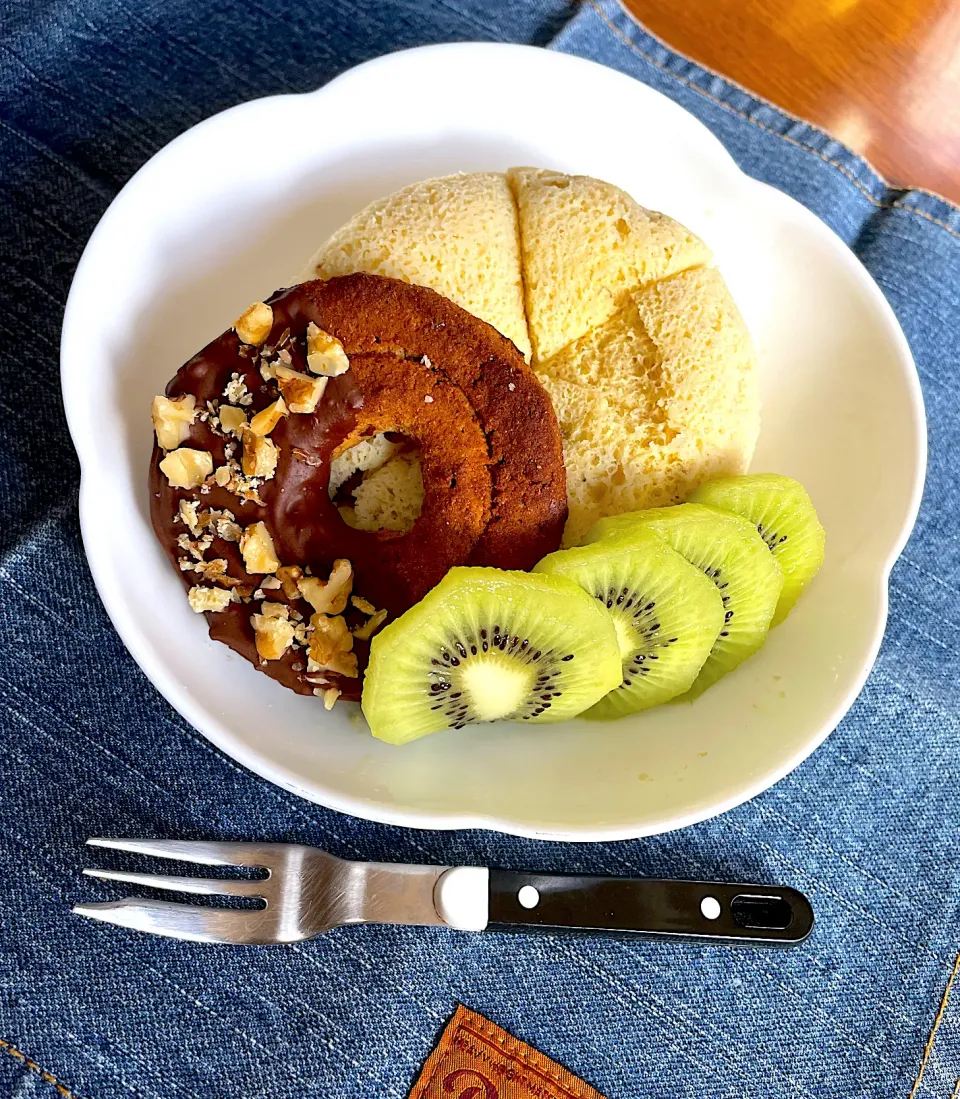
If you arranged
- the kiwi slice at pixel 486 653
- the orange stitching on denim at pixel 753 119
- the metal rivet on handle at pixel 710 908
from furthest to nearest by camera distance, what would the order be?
1. the orange stitching on denim at pixel 753 119
2. the metal rivet on handle at pixel 710 908
3. the kiwi slice at pixel 486 653

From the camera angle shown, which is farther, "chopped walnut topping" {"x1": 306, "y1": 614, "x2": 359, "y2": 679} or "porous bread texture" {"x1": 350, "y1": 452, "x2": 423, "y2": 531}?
"porous bread texture" {"x1": 350, "y1": 452, "x2": 423, "y2": 531}

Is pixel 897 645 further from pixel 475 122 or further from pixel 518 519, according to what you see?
pixel 475 122

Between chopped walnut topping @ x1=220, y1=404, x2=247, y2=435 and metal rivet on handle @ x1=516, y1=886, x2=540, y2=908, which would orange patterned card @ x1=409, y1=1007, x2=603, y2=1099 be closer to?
metal rivet on handle @ x1=516, y1=886, x2=540, y2=908

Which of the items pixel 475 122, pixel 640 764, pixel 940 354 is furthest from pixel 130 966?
pixel 940 354

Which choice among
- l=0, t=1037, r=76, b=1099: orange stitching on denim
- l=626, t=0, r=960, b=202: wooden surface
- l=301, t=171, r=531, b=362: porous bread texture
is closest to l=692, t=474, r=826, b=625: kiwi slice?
l=301, t=171, r=531, b=362: porous bread texture

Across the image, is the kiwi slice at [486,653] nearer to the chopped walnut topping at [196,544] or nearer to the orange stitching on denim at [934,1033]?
the chopped walnut topping at [196,544]

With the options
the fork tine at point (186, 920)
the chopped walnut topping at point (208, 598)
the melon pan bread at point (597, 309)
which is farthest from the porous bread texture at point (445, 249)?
the fork tine at point (186, 920)
